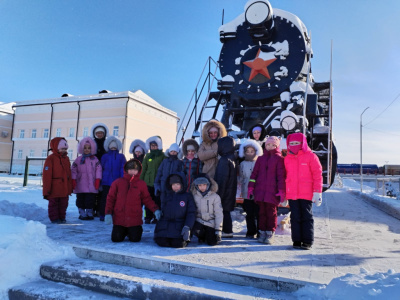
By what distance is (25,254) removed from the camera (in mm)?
3055

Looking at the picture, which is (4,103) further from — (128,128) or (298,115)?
(298,115)

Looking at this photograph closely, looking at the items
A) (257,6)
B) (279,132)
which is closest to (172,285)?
(279,132)

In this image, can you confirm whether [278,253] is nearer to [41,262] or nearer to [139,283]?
[139,283]

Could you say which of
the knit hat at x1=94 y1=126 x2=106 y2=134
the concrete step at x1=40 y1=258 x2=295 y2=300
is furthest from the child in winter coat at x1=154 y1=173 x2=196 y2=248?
the knit hat at x1=94 y1=126 x2=106 y2=134

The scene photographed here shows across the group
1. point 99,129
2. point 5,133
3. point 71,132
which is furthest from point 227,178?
point 5,133

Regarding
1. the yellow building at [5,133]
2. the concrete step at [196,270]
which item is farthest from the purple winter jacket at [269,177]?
the yellow building at [5,133]

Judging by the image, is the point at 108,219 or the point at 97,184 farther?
the point at 97,184

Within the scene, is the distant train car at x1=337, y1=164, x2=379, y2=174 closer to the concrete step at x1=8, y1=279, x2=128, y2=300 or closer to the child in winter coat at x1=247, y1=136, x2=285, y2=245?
the child in winter coat at x1=247, y1=136, x2=285, y2=245

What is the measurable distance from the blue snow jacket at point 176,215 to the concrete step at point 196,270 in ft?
2.21

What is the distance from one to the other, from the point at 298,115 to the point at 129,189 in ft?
12.5

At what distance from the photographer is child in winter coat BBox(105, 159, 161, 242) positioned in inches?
152

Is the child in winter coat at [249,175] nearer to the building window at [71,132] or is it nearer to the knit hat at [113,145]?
the knit hat at [113,145]

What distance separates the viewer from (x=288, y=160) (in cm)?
398

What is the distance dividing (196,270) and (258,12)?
6.35 metres
